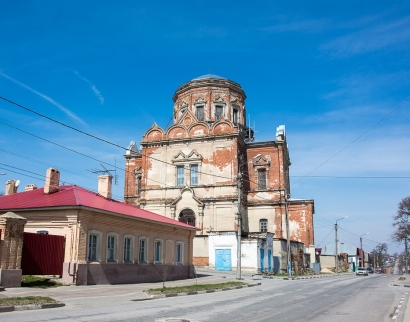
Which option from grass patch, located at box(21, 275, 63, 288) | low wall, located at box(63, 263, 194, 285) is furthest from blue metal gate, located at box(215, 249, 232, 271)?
grass patch, located at box(21, 275, 63, 288)

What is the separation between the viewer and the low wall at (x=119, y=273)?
2012 cm

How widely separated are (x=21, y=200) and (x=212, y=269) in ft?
63.5

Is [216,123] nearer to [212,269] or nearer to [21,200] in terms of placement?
[212,269]

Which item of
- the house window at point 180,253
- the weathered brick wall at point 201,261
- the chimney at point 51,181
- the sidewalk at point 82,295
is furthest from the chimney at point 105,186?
the weathered brick wall at point 201,261

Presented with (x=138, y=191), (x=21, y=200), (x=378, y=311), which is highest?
(x=138, y=191)

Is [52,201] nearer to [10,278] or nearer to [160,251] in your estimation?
[10,278]

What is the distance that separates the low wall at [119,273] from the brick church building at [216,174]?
14895 mm

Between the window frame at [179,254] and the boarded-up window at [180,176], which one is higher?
the boarded-up window at [180,176]

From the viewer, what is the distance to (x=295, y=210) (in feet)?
159

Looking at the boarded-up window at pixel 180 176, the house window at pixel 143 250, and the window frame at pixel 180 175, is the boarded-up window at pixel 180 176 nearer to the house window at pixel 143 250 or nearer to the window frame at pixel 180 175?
the window frame at pixel 180 175

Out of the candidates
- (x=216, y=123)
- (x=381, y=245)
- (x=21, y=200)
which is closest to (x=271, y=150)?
(x=216, y=123)

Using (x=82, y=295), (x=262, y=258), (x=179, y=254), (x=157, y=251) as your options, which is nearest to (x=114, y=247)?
(x=157, y=251)

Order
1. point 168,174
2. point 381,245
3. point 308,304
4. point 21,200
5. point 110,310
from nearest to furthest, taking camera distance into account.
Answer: point 110,310
point 308,304
point 21,200
point 168,174
point 381,245

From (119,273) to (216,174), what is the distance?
2269 centimetres
